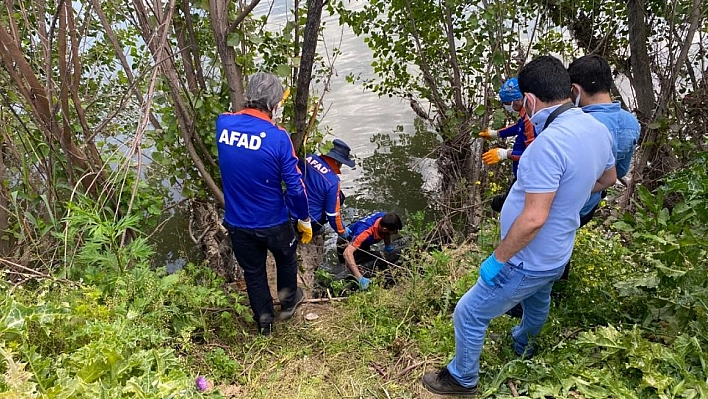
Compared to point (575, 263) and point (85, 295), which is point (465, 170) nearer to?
point (575, 263)

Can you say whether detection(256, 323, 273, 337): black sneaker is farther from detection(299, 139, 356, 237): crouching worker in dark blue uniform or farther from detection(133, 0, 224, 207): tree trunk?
detection(299, 139, 356, 237): crouching worker in dark blue uniform

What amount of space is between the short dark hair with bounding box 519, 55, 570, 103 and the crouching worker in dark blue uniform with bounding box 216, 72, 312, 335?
154cm

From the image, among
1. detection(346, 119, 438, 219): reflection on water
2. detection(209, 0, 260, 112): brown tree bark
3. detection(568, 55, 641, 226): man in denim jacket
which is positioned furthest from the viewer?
detection(346, 119, 438, 219): reflection on water

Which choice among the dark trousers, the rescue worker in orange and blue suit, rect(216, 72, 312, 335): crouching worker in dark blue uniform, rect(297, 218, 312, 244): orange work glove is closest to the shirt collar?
rect(216, 72, 312, 335): crouching worker in dark blue uniform

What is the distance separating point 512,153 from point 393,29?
10.1ft

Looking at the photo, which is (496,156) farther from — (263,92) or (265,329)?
(265,329)

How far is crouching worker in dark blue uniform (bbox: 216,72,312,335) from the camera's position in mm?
3148

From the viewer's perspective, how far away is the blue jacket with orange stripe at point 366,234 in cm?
525

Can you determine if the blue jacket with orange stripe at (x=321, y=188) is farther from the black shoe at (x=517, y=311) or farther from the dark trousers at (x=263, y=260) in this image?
the black shoe at (x=517, y=311)

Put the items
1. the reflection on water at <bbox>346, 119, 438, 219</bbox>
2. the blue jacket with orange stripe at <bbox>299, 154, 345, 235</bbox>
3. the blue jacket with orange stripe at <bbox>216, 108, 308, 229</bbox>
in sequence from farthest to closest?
the reflection on water at <bbox>346, 119, 438, 219</bbox>, the blue jacket with orange stripe at <bbox>299, 154, 345, 235</bbox>, the blue jacket with orange stripe at <bbox>216, 108, 308, 229</bbox>

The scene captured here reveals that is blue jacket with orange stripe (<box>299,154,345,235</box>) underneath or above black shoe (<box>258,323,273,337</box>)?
above

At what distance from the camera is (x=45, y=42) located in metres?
3.04

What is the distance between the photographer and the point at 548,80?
2.33m

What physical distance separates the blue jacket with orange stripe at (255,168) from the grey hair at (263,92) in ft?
0.19
